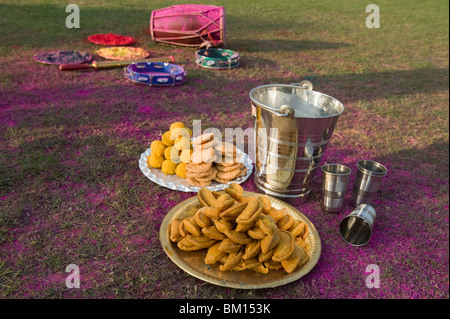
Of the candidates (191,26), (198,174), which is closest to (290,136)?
(198,174)

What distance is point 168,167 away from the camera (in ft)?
9.86

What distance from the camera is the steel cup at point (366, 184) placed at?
2771 millimetres

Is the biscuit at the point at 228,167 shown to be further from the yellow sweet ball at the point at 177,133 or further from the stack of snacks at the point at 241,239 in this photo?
the stack of snacks at the point at 241,239

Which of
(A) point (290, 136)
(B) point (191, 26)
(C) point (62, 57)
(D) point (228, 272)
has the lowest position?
(D) point (228, 272)

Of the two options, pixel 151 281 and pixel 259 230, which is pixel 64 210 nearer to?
pixel 151 281

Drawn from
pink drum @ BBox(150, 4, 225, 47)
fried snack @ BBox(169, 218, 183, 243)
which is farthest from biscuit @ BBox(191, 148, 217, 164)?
pink drum @ BBox(150, 4, 225, 47)

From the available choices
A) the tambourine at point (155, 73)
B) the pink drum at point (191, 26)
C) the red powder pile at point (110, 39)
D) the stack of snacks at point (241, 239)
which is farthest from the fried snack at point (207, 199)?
the red powder pile at point (110, 39)

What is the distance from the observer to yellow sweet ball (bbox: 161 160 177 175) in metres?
3.00

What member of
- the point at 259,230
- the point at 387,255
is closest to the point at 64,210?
the point at 259,230

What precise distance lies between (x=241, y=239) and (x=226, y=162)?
3.51 ft

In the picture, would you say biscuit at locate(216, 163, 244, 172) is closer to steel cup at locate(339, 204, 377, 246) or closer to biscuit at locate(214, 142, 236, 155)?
biscuit at locate(214, 142, 236, 155)

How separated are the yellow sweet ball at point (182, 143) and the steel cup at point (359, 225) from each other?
143 centimetres

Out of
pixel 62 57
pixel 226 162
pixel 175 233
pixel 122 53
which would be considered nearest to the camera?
pixel 175 233

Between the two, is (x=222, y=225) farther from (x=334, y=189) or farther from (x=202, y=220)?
(x=334, y=189)
